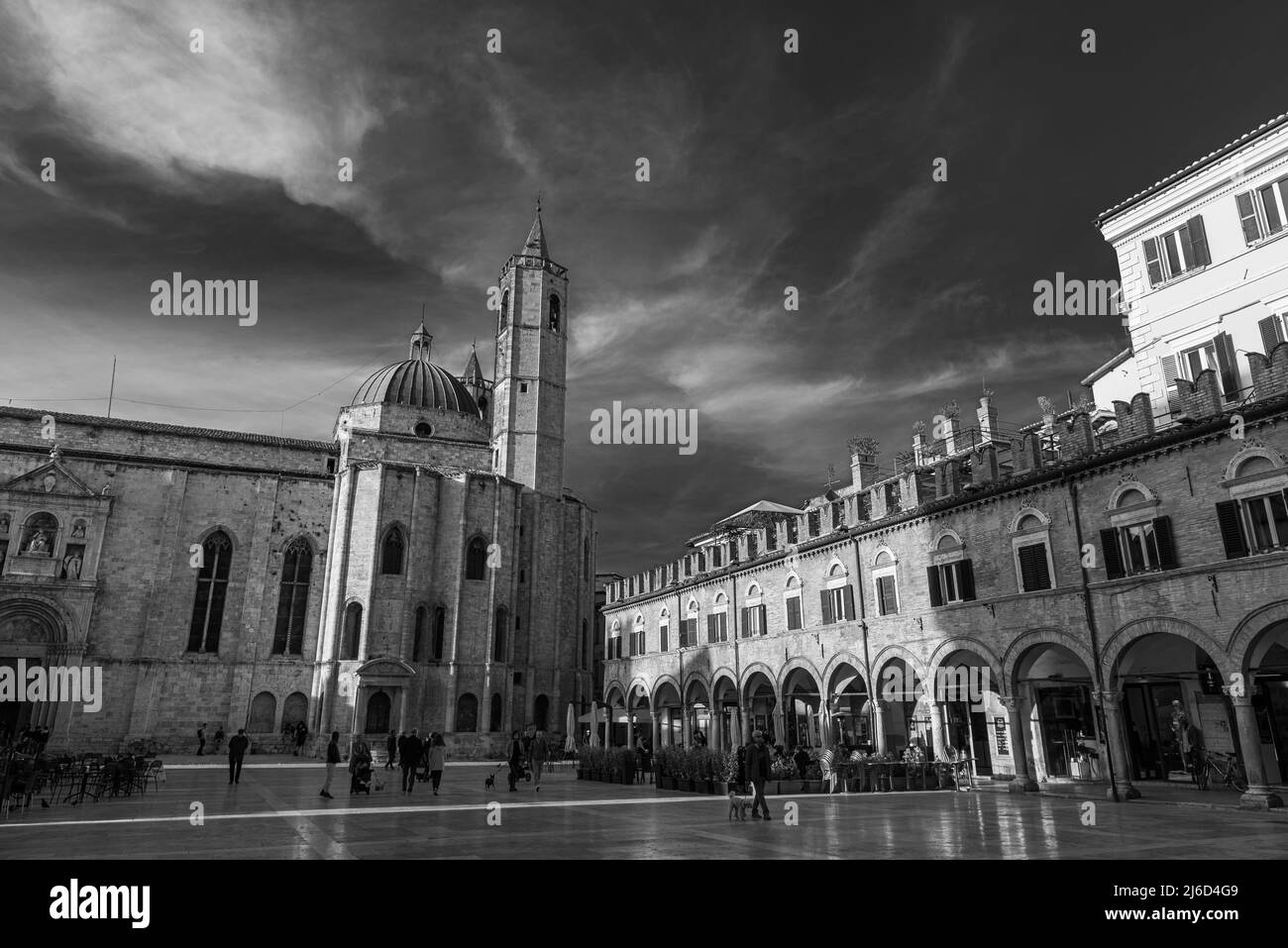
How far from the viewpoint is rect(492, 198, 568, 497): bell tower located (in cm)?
4747

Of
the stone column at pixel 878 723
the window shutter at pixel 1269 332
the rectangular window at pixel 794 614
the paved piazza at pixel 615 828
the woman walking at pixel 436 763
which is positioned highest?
the window shutter at pixel 1269 332

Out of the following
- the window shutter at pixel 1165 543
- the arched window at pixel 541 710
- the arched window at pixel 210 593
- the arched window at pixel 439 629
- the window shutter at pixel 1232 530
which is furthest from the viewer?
the arched window at pixel 541 710

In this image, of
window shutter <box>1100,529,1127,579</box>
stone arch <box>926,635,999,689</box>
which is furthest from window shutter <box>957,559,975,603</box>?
window shutter <box>1100,529,1127,579</box>

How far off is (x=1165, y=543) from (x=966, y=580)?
5.65m

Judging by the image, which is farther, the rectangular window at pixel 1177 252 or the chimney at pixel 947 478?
the chimney at pixel 947 478

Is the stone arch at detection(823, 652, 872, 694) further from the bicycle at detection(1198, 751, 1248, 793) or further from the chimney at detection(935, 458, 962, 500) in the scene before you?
the bicycle at detection(1198, 751, 1248, 793)

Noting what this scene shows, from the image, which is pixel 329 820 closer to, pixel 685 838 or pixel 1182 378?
pixel 685 838

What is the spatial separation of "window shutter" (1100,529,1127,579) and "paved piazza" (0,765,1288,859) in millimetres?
5230

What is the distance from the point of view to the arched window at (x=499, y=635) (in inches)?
1652

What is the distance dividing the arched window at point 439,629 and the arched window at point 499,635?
2.74 meters

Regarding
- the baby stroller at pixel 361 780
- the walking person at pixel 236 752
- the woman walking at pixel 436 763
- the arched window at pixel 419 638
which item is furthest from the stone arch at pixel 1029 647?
the arched window at pixel 419 638

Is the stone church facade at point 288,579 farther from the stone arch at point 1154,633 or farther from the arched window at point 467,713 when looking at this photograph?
the stone arch at point 1154,633

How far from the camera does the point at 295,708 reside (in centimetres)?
4041
